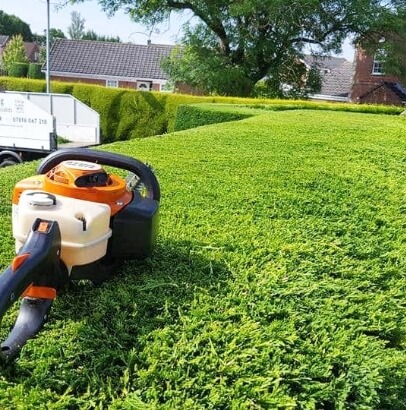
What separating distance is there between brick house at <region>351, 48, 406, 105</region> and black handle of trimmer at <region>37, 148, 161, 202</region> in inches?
1226

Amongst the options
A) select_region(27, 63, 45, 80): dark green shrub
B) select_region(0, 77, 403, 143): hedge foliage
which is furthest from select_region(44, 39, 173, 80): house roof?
select_region(0, 77, 403, 143): hedge foliage

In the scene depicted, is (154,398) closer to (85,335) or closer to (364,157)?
(85,335)

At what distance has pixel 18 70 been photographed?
47625 millimetres

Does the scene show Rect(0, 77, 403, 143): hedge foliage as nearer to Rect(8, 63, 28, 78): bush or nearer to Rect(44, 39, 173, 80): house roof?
Rect(44, 39, 173, 80): house roof

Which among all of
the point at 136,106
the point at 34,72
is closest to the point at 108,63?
the point at 34,72

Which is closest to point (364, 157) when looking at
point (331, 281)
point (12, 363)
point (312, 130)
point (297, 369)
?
point (312, 130)

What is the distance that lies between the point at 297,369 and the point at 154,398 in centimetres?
38

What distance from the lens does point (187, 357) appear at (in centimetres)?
130

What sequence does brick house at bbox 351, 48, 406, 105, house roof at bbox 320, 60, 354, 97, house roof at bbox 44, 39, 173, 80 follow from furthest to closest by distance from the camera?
house roof at bbox 44, 39, 173, 80 < house roof at bbox 320, 60, 354, 97 < brick house at bbox 351, 48, 406, 105

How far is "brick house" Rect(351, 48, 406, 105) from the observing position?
3059 centimetres

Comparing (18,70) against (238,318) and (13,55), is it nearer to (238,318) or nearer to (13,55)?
(13,55)

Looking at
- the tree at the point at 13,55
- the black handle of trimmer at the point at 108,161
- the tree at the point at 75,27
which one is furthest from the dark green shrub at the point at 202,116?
the tree at the point at 75,27

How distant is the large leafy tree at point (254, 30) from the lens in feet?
69.6

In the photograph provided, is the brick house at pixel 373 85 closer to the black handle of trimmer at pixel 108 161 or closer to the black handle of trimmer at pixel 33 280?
the black handle of trimmer at pixel 108 161
